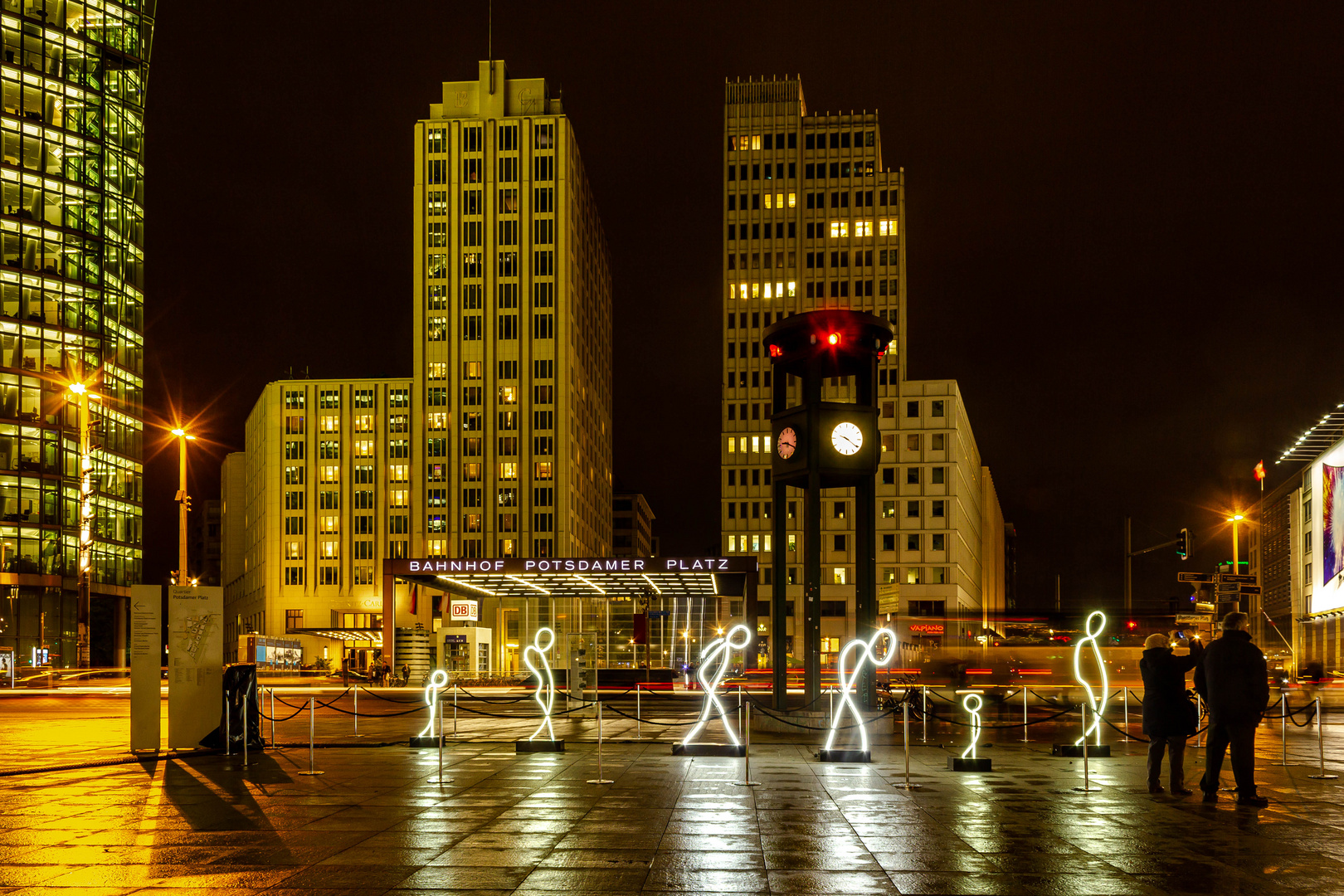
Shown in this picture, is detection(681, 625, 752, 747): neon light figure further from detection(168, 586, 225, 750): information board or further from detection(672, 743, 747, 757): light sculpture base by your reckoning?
detection(168, 586, 225, 750): information board

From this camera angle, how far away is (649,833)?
409 inches

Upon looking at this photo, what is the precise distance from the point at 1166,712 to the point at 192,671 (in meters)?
13.9

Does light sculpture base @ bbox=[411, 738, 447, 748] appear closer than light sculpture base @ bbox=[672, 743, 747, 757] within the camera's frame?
No

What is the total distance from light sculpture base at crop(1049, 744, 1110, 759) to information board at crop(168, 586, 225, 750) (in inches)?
506

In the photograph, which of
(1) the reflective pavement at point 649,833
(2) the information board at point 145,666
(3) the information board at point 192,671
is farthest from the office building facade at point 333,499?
(1) the reflective pavement at point 649,833

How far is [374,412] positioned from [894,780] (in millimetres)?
108762

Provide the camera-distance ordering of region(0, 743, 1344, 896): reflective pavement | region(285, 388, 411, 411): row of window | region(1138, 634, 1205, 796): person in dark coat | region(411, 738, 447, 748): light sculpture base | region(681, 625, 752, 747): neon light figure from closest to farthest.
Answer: region(0, 743, 1344, 896): reflective pavement → region(1138, 634, 1205, 796): person in dark coat → region(681, 625, 752, 747): neon light figure → region(411, 738, 447, 748): light sculpture base → region(285, 388, 411, 411): row of window

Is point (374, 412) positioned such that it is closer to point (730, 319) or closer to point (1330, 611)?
point (730, 319)

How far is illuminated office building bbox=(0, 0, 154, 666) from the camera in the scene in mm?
80500

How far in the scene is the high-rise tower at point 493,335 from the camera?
116 meters

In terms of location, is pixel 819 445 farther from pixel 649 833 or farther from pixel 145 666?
pixel 649 833

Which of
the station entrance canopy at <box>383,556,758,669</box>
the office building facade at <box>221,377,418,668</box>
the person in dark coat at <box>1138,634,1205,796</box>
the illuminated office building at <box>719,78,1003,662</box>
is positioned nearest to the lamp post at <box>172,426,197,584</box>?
the station entrance canopy at <box>383,556,758,669</box>

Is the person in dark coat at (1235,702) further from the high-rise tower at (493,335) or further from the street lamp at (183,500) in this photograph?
the high-rise tower at (493,335)

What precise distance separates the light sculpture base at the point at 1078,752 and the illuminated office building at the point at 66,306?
7466cm
